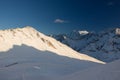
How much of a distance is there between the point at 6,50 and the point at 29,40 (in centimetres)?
1919

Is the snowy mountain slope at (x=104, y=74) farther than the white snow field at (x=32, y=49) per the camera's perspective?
No

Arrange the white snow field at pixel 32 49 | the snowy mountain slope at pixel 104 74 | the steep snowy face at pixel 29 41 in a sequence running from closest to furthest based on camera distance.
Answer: the snowy mountain slope at pixel 104 74 < the white snow field at pixel 32 49 < the steep snowy face at pixel 29 41

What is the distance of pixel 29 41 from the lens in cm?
11481

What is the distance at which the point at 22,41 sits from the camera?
112938 millimetres

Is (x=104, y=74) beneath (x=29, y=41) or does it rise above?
beneath

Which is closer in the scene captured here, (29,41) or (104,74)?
(104,74)

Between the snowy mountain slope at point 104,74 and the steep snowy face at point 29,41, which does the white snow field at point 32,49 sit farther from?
the snowy mountain slope at point 104,74

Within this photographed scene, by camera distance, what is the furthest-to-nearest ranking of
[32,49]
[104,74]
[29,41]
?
[29,41], [32,49], [104,74]

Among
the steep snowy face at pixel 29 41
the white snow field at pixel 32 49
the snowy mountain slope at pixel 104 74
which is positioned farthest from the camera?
the steep snowy face at pixel 29 41

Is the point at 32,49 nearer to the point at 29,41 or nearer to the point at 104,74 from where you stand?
the point at 29,41

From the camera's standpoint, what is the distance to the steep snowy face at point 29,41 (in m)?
108

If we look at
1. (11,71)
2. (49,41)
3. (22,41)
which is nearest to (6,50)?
(22,41)

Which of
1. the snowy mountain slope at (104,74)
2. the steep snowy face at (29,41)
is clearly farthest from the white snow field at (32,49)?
the snowy mountain slope at (104,74)

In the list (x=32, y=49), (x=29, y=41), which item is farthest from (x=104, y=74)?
(x=29, y=41)
